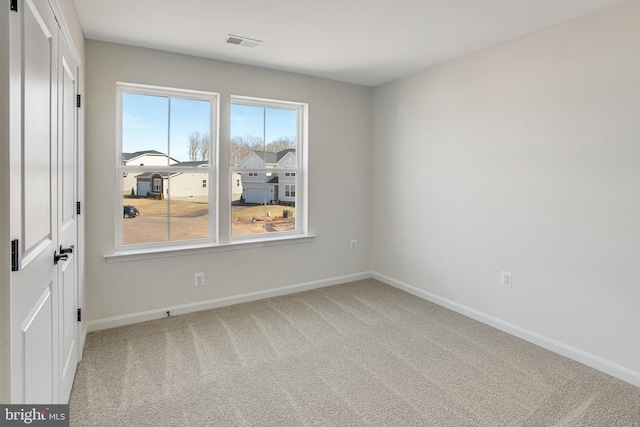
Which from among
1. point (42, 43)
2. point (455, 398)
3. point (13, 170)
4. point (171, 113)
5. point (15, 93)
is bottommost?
point (455, 398)

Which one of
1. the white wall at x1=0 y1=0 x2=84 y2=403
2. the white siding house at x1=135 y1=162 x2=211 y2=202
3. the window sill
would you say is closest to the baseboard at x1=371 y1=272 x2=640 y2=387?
the window sill

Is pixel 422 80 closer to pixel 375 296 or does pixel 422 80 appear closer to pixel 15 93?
pixel 375 296

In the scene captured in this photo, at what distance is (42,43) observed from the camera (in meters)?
1.48

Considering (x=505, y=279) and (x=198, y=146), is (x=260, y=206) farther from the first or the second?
(x=505, y=279)

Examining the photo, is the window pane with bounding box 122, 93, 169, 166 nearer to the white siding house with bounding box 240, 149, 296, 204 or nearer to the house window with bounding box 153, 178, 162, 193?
the house window with bounding box 153, 178, 162, 193

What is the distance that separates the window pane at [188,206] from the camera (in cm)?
360

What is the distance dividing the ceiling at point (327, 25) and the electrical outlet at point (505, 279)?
1.99 m

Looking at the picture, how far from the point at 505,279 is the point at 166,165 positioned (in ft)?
10.8

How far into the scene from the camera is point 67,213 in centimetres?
215

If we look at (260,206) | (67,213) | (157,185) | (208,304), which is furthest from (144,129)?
(208,304)

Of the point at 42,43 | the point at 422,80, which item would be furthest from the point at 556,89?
the point at 42,43

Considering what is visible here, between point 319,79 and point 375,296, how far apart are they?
101 inches

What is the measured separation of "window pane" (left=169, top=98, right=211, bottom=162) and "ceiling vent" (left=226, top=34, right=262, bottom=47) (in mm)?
760

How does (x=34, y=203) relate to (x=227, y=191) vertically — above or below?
below
